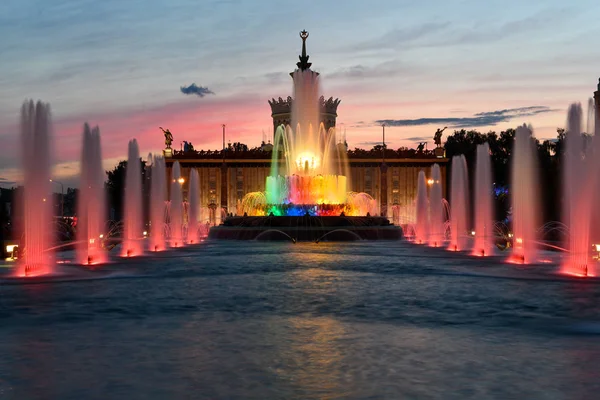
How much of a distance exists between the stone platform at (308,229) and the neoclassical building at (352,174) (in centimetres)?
5083

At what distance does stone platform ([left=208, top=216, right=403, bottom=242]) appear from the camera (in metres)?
39.7

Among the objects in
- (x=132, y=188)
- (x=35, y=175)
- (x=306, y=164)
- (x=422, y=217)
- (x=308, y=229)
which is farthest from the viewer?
(x=422, y=217)

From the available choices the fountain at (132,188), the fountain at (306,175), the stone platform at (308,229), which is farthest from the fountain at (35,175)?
the fountain at (306,175)

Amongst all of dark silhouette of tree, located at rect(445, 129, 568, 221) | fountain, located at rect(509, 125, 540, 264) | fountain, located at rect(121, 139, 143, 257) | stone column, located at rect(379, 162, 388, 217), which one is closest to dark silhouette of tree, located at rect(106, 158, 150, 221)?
stone column, located at rect(379, 162, 388, 217)

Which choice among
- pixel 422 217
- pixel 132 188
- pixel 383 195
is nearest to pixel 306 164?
pixel 422 217

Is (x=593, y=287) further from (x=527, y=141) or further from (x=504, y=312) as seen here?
(x=527, y=141)

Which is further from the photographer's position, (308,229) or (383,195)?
(383,195)

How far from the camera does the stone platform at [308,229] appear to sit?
39.7 m

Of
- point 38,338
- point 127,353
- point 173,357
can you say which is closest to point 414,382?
point 173,357

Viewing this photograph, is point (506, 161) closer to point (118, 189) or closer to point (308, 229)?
point (118, 189)

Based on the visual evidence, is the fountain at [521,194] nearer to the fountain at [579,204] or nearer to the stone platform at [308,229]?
the fountain at [579,204]

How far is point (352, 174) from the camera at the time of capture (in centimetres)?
9569

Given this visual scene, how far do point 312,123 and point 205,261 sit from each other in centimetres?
2902

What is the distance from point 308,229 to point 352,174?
5635 centimetres
